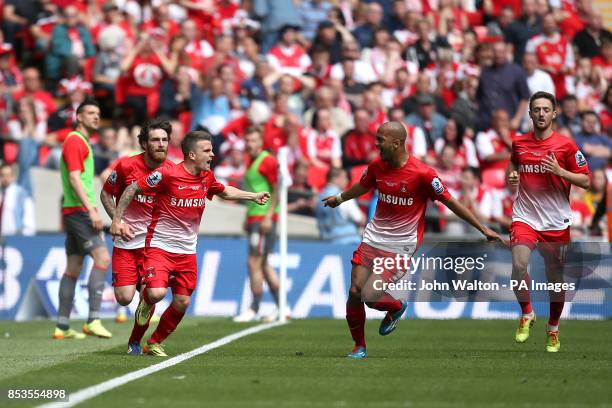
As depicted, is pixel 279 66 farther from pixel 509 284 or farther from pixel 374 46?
pixel 509 284

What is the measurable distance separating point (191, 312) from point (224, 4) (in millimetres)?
8685

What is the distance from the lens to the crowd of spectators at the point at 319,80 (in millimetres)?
20203

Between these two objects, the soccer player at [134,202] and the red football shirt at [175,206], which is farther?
the soccer player at [134,202]

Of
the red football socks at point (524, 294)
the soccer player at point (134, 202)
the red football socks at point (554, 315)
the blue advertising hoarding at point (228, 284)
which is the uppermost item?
the soccer player at point (134, 202)

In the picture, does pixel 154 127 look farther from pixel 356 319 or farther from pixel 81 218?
pixel 356 319

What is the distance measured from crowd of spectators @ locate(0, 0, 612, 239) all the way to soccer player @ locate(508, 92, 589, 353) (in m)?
6.89

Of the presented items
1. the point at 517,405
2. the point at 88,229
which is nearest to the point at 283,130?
the point at 88,229

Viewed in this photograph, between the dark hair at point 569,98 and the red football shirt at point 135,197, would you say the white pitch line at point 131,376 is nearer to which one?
the red football shirt at point 135,197

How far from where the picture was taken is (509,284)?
11.6 m

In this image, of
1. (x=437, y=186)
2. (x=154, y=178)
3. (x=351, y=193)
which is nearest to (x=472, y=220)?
(x=437, y=186)

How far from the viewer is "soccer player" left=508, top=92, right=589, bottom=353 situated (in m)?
11.5

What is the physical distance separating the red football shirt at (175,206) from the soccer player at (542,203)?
10.0ft

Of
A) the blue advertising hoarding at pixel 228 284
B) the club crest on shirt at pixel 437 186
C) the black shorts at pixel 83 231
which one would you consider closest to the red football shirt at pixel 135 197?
the black shorts at pixel 83 231

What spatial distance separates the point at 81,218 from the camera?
525 inches
